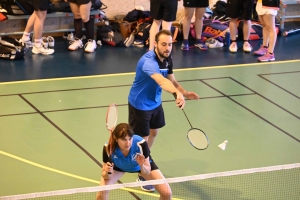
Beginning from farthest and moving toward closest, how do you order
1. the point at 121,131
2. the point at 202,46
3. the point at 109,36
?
the point at 109,36 < the point at 202,46 < the point at 121,131

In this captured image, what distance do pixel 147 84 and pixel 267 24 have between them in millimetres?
5592

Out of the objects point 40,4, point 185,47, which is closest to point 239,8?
point 185,47

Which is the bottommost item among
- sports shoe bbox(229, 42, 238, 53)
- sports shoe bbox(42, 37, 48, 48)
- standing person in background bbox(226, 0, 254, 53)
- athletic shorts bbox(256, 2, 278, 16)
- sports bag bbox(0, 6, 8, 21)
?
sports shoe bbox(229, 42, 238, 53)

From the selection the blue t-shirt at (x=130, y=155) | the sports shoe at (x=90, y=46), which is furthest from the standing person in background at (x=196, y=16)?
the blue t-shirt at (x=130, y=155)

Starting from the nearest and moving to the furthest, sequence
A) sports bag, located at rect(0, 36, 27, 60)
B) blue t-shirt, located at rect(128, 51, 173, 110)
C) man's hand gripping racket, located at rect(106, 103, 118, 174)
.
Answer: man's hand gripping racket, located at rect(106, 103, 118, 174) < blue t-shirt, located at rect(128, 51, 173, 110) < sports bag, located at rect(0, 36, 27, 60)

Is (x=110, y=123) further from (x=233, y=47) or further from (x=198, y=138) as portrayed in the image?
(x=233, y=47)

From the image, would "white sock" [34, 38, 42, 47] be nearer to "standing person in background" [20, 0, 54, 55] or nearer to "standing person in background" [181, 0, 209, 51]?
"standing person in background" [20, 0, 54, 55]

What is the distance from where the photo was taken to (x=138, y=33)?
1177 cm

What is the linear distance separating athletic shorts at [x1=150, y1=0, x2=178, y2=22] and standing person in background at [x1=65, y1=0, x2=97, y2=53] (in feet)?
4.50

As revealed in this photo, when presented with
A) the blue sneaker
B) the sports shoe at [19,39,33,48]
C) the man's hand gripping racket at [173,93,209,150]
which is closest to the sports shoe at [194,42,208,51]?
the blue sneaker

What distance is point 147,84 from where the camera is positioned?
554cm

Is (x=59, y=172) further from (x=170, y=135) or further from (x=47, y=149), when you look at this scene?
(x=170, y=135)

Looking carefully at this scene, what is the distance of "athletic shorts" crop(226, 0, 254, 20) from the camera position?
10953 mm

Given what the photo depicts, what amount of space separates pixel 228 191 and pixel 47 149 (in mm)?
2324
